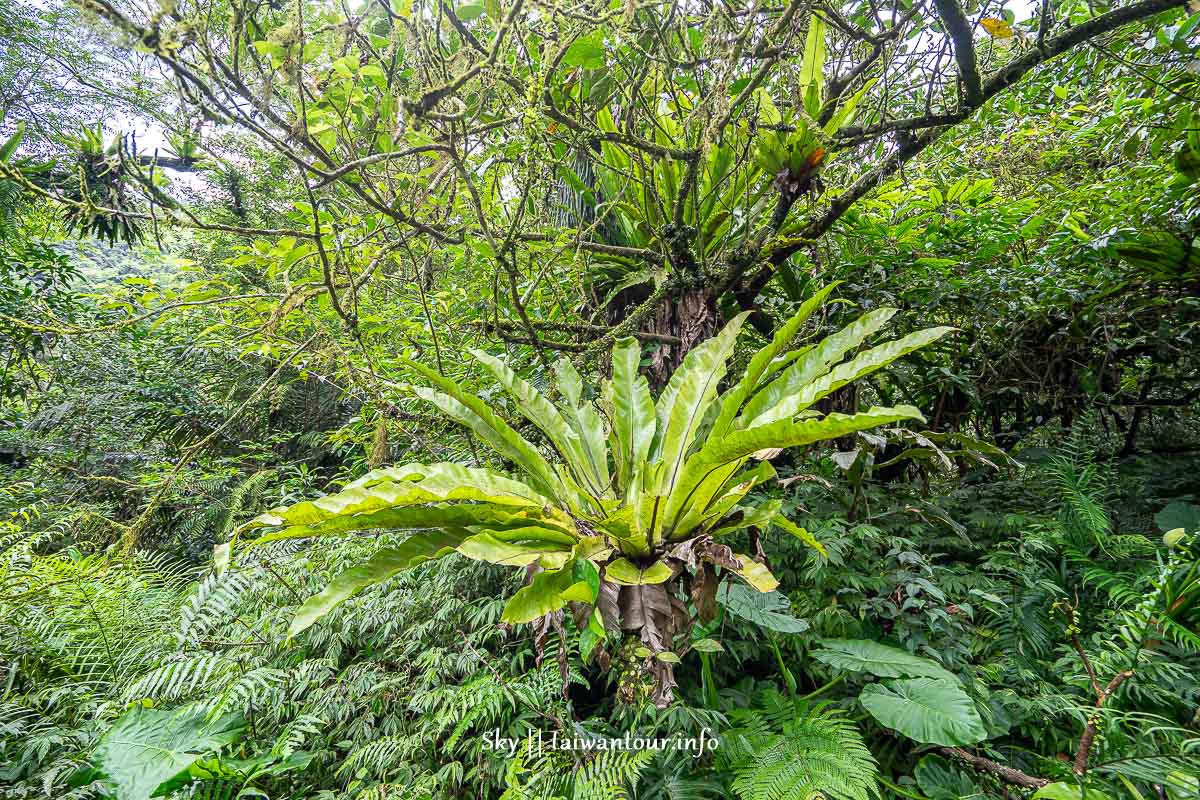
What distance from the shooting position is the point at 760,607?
43.1 inches

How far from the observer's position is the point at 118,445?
3422 mm

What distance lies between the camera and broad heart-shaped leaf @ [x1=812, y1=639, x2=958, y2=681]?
3.26 ft

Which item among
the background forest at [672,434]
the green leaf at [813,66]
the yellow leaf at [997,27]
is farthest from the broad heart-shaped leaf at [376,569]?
the yellow leaf at [997,27]

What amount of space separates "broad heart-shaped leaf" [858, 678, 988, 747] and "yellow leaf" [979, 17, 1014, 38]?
1.48m

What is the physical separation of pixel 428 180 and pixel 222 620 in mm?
1626

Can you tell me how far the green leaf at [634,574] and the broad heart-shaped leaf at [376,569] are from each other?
325 mm

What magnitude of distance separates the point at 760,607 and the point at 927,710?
341 millimetres

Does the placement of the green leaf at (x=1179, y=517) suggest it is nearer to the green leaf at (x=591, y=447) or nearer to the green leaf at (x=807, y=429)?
the green leaf at (x=807, y=429)

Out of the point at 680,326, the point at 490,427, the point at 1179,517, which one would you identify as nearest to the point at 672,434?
the point at 490,427

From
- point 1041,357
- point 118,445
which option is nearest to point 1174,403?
point 1041,357

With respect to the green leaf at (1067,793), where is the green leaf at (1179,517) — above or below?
above

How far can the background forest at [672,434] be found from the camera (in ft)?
3.14

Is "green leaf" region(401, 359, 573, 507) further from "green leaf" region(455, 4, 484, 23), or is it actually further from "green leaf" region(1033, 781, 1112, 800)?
"green leaf" region(1033, 781, 1112, 800)

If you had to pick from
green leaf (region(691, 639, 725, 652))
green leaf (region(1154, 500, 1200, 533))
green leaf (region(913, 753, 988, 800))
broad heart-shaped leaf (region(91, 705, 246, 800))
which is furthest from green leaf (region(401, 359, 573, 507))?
green leaf (region(1154, 500, 1200, 533))
